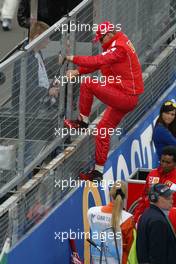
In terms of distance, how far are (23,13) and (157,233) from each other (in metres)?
4.91

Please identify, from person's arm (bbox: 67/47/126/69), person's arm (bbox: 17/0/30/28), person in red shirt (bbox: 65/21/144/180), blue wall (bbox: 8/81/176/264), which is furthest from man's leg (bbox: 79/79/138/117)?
person's arm (bbox: 17/0/30/28)

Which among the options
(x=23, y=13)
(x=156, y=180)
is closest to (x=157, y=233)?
(x=156, y=180)

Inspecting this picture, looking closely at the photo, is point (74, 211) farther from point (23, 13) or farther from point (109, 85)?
point (23, 13)

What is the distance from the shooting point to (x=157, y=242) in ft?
27.8

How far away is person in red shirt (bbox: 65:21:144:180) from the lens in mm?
10414

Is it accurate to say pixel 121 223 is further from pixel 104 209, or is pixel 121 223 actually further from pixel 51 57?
pixel 51 57

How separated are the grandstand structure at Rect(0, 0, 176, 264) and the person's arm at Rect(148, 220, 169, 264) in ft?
4.26

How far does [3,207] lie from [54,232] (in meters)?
0.74

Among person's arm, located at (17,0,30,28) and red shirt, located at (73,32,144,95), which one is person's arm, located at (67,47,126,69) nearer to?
red shirt, located at (73,32,144,95)

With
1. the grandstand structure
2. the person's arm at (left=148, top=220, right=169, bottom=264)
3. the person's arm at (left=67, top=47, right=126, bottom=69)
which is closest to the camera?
the person's arm at (left=148, top=220, right=169, bottom=264)

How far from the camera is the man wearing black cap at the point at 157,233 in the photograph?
848 cm

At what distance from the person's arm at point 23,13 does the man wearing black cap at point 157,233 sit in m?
4.43

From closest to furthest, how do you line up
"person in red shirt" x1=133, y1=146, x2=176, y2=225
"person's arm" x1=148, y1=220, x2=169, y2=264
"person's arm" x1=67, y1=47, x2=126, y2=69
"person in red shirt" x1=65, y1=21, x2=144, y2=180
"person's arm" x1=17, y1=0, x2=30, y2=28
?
1. "person's arm" x1=148, y1=220, x2=169, y2=264
2. "person in red shirt" x1=133, y1=146, x2=176, y2=225
3. "person's arm" x1=67, y1=47, x2=126, y2=69
4. "person in red shirt" x1=65, y1=21, x2=144, y2=180
5. "person's arm" x1=17, y1=0, x2=30, y2=28

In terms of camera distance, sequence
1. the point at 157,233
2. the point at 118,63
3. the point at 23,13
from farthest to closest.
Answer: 1. the point at 23,13
2. the point at 118,63
3. the point at 157,233
